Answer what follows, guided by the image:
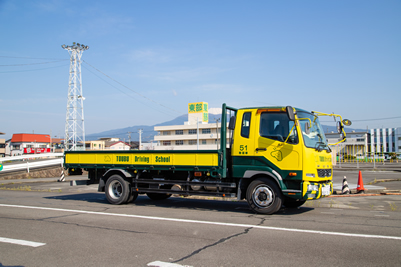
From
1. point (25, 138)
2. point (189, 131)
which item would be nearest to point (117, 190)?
point (189, 131)

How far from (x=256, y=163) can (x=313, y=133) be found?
166 centimetres

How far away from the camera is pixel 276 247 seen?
18.2 feet

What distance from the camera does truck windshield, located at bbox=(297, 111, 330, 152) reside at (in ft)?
27.6

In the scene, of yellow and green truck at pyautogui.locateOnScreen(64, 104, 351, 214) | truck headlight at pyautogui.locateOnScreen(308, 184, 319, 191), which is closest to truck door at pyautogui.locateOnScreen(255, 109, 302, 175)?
yellow and green truck at pyautogui.locateOnScreen(64, 104, 351, 214)

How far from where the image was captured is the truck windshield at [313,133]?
8.40 meters

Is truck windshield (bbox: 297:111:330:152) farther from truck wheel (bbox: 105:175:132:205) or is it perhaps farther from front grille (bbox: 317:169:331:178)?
truck wheel (bbox: 105:175:132:205)

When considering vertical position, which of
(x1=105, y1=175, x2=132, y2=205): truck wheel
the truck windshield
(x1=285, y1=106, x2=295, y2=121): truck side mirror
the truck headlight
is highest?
(x1=285, y1=106, x2=295, y2=121): truck side mirror

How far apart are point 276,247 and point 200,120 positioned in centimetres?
10532

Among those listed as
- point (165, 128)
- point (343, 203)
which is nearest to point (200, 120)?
point (165, 128)

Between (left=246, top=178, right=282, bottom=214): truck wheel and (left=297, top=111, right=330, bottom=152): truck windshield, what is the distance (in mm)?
1382

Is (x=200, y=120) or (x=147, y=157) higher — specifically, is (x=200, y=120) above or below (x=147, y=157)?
above

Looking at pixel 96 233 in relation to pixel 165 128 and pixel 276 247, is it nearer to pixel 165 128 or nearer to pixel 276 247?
pixel 276 247

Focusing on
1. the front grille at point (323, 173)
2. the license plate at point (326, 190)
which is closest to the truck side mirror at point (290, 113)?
the front grille at point (323, 173)

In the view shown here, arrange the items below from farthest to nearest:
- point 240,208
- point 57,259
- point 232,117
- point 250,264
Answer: point 240,208, point 232,117, point 57,259, point 250,264
